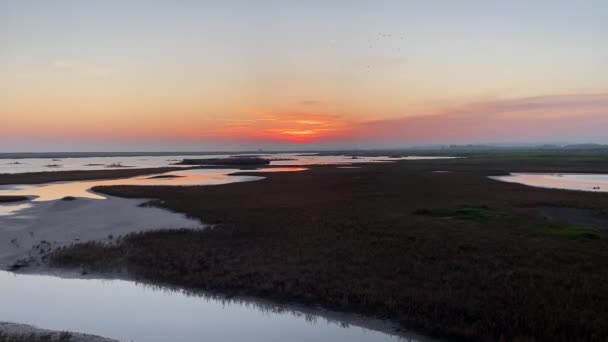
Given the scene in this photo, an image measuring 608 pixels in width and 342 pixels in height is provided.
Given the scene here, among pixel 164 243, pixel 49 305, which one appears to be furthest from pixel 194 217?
pixel 49 305

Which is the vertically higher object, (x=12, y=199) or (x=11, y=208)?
(x=12, y=199)

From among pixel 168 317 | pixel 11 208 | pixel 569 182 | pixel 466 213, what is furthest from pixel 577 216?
pixel 11 208

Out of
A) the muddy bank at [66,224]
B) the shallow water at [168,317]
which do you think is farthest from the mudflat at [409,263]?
the muddy bank at [66,224]

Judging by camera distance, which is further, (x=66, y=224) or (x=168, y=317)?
(x=66, y=224)

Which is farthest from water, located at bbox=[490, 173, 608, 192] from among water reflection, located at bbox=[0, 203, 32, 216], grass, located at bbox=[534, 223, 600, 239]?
water reflection, located at bbox=[0, 203, 32, 216]

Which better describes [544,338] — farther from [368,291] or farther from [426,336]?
[368,291]

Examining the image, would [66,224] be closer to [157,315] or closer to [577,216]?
[157,315]
